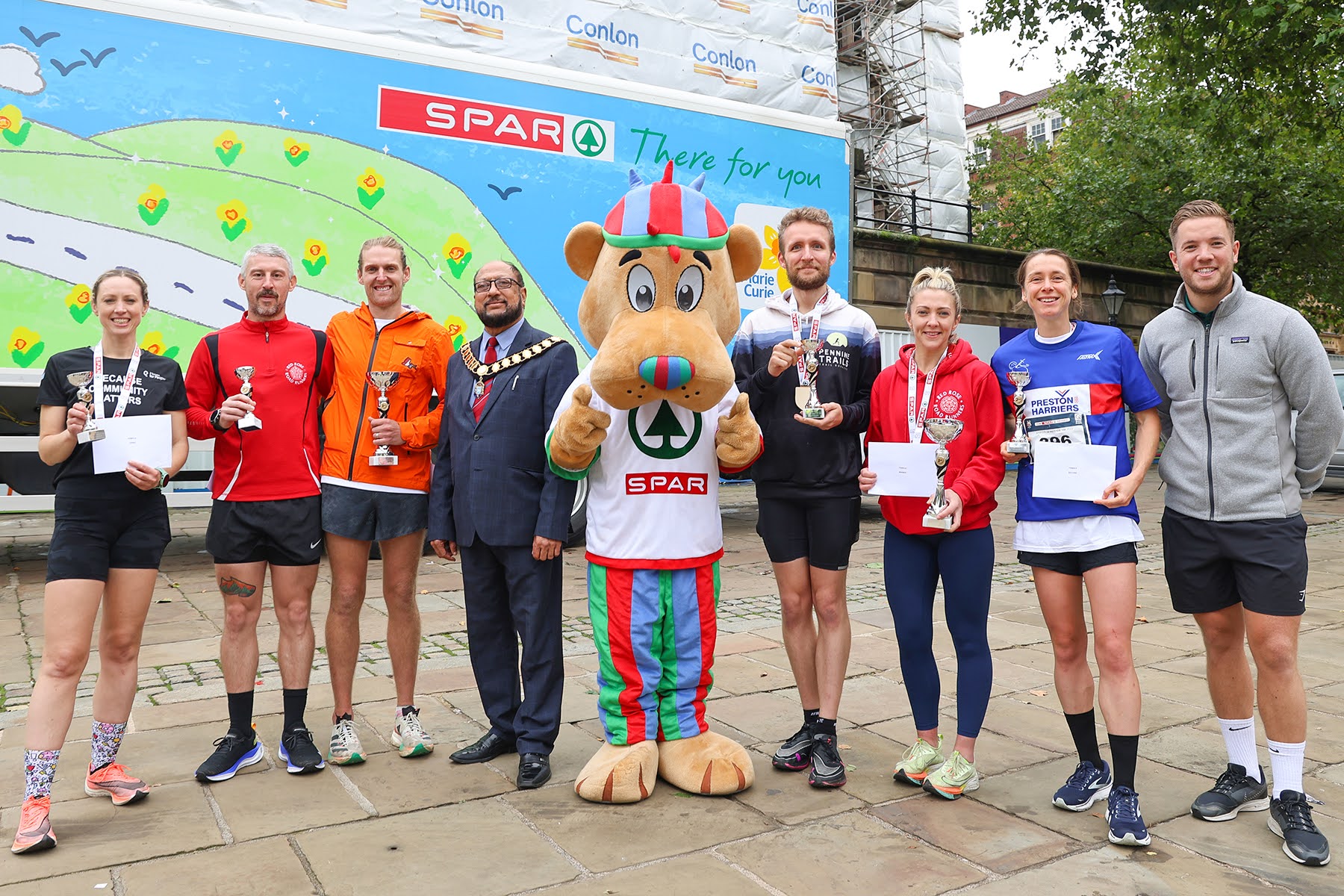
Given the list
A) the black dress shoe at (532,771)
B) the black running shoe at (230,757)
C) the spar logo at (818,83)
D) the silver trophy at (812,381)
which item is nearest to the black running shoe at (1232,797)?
the silver trophy at (812,381)

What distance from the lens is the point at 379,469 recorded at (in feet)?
13.3

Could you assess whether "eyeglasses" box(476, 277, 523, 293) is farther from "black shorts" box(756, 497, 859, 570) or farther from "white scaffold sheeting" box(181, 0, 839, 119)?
"white scaffold sheeting" box(181, 0, 839, 119)

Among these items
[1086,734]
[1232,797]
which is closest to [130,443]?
[1086,734]

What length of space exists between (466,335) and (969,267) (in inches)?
476

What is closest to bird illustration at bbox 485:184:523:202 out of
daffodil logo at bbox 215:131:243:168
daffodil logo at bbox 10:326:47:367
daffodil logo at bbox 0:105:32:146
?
daffodil logo at bbox 215:131:243:168

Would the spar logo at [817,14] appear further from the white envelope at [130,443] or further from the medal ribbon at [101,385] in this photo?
the white envelope at [130,443]

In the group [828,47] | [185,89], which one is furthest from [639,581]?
[828,47]

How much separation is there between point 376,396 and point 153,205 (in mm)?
3999

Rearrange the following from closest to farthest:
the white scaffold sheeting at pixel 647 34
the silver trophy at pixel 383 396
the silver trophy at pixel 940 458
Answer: the silver trophy at pixel 940 458 < the silver trophy at pixel 383 396 < the white scaffold sheeting at pixel 647 34

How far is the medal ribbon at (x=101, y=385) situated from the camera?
11.4 feet

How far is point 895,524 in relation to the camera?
12.1ft

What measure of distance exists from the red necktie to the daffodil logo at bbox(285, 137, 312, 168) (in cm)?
407

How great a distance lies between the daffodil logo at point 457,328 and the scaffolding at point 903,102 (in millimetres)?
17660

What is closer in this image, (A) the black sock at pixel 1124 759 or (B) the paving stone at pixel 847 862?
(B) the paving stone at pixel 847 862
